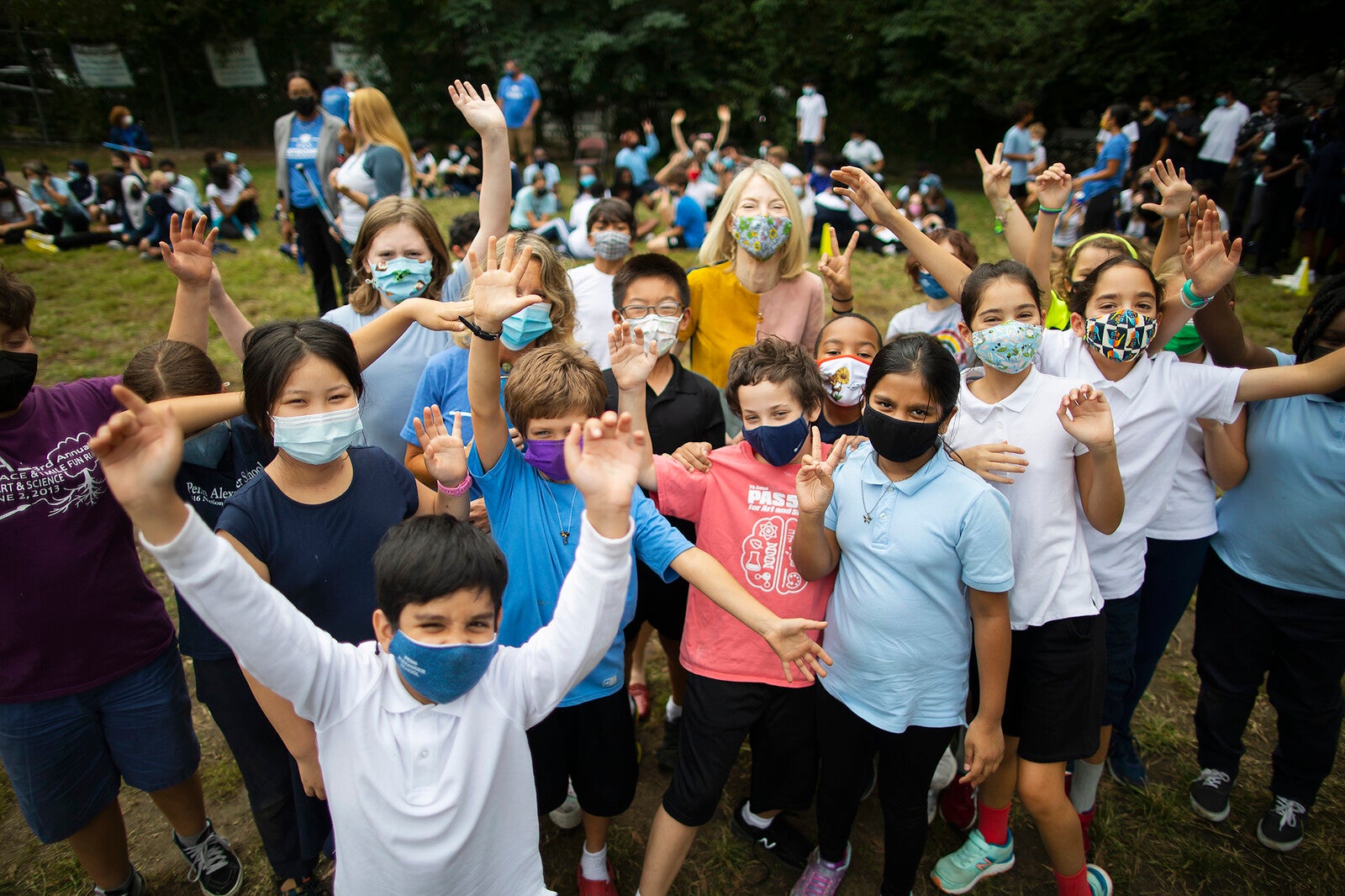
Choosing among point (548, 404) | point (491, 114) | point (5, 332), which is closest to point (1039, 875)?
point (548, 404)

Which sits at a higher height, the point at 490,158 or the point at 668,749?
the point at 490,158

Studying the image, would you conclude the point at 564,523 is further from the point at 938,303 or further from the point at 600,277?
the point at 938,303

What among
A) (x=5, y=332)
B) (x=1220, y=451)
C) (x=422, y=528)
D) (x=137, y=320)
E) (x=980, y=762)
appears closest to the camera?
(x=422, y=528)

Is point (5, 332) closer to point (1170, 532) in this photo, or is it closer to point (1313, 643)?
point (1170, 532)

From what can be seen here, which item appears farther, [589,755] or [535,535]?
[589,755]

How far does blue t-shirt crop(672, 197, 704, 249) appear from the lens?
38.1 ft

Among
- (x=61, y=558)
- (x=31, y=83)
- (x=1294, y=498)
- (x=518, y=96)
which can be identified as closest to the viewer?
(x=61, y=558)

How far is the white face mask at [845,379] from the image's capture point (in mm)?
3113

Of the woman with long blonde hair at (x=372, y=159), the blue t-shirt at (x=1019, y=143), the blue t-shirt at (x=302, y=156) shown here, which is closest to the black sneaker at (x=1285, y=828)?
the woman with long blonde hair at (x=372, y=159)

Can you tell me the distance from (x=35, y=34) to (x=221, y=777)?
24.3 meters

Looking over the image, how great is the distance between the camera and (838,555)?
8.72ft

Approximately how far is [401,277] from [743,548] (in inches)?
71.7

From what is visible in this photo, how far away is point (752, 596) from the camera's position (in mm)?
2617

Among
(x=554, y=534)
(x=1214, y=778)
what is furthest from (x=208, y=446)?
(x=1214, y=778)
